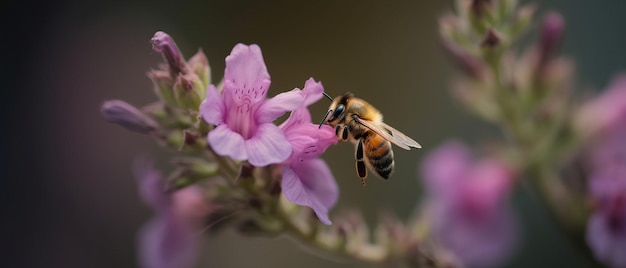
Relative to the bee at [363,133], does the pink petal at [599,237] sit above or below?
below

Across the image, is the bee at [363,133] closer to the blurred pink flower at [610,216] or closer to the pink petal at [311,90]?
the pink petal at [311,90]

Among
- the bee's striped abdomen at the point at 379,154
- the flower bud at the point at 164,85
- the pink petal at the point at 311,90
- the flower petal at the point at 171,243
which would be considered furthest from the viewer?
the flower petal at the point at 171,243

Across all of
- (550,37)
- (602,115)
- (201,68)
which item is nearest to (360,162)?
(201,68)

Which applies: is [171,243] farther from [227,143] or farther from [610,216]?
[610,216]

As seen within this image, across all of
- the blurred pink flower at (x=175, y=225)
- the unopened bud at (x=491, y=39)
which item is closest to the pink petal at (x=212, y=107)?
the blurred pink flower at (x=175, y=225)

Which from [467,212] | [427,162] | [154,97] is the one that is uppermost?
[427,162]

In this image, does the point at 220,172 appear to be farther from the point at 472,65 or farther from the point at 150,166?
the point at 472,65

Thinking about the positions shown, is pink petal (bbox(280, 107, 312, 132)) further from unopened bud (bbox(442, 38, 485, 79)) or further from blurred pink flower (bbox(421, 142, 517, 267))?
blurred pink flower (bbox(421, 142, 517, 267))
